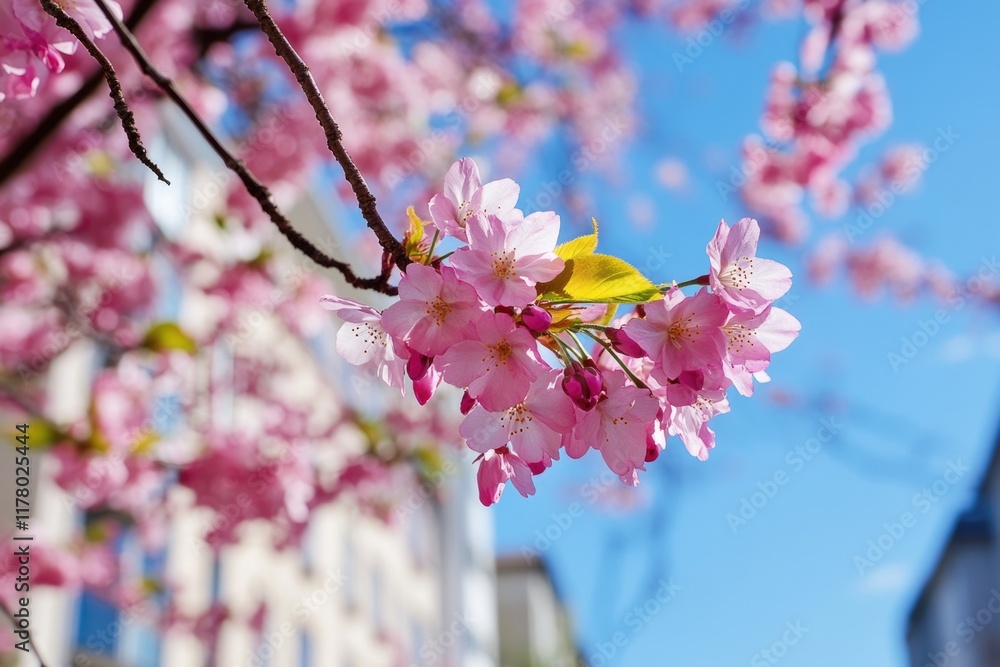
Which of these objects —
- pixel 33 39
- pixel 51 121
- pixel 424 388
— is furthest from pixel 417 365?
pixel 51 121

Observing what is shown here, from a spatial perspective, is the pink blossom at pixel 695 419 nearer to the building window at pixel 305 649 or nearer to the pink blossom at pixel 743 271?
the pink blossom at pixel 743 271

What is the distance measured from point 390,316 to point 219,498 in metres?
3.10

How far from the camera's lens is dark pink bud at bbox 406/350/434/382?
101cm

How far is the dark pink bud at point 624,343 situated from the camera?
38.7 inches

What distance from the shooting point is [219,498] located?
150 inches

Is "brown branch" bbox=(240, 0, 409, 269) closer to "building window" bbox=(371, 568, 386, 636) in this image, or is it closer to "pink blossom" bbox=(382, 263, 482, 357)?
"pink blossom" bbox=(382, 263, 482, 357)

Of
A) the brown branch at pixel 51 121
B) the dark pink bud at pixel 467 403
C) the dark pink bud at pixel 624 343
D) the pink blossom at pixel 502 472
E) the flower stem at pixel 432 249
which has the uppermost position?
the brown branch at pixel 51 121

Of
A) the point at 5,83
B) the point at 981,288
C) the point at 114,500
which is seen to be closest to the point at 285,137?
the point at 114,500

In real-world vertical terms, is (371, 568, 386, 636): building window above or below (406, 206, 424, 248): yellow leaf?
above

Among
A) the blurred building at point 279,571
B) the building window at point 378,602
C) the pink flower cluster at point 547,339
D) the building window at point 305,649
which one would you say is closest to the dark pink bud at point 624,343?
the pink flower cluster at point 547,339

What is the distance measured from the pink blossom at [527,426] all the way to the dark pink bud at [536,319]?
0.08m

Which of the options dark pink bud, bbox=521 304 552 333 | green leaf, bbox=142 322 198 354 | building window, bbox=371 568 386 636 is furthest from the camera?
building window, bbox=371 568 386 636

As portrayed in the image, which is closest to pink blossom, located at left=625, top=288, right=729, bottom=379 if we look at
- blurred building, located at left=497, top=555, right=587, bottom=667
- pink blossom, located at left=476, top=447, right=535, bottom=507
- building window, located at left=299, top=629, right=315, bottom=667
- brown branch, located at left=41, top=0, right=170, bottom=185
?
pink blossom, located at left=476, top=447, right=535, bottom=507

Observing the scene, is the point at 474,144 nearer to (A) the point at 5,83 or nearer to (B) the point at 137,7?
(B) the point at 137,7
